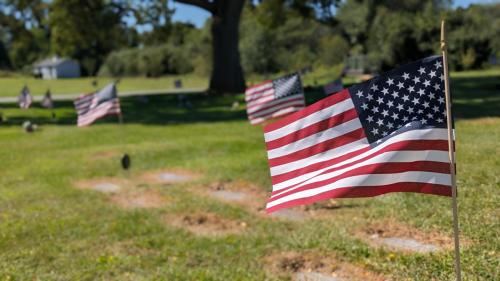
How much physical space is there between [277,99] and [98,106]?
3.95 m

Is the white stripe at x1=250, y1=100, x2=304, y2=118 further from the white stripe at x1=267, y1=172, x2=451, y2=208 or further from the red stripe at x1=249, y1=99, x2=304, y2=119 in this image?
the white stripe at x1=267, y1=172, x2=451, y2=208

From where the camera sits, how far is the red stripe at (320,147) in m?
3.95

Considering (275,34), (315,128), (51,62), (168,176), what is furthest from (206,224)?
(51,62)

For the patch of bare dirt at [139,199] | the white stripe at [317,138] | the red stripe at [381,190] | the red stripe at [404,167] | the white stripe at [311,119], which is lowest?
the patch of bare dirt at [139,199]

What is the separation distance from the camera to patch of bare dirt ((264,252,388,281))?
199 inches

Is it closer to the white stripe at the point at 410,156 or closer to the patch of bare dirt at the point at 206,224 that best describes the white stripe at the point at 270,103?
Answer: the patch of bare dirt at the point at 206,224

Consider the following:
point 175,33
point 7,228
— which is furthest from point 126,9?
point 7,228

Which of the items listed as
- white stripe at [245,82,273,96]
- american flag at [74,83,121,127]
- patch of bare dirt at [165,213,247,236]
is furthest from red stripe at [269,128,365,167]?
american flag at [74,83,121,127]

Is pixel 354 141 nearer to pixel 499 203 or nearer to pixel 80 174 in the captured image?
pixel 499 203

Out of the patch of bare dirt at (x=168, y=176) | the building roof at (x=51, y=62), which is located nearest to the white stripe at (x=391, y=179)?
the patch of bare dirt at (x=168, y=176)

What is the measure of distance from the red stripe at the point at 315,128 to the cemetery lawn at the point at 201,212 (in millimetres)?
1628

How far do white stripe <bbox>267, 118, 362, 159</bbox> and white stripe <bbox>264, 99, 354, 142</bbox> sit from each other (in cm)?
9

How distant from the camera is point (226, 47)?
28016 mm

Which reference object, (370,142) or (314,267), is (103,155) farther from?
(370,142)
